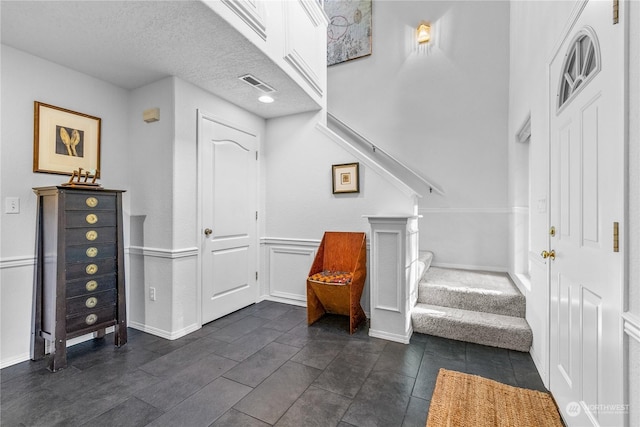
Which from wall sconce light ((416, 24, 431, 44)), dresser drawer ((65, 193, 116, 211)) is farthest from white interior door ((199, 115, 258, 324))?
wall sconce light ((416, 24, 431, 44))

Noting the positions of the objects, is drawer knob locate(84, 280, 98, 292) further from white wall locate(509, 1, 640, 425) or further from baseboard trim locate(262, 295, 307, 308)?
white wall locate(509, 1, 640, 425)

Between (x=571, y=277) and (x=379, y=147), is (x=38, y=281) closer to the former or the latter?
(x=571, y=277)

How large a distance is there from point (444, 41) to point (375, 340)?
406 cm

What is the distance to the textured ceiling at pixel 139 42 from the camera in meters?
1.74

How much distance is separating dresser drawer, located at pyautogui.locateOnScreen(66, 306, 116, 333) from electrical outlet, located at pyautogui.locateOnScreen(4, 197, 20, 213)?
36.4 inches

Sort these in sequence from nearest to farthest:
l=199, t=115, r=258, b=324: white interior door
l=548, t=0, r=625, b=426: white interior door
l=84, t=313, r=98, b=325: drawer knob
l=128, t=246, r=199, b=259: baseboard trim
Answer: l=548, t=0, r=625, b=426: white interior door → l=84, t=313, r=98, b=325: drawer knob → l=128, t=246, r=199, b=259: baseboard trim → l=199, t=115, r=258, b=324: white interior door

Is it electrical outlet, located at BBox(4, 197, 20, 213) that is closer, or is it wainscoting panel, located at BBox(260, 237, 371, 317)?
electrical outlet, located at BBox(4, 197, 20, 213)

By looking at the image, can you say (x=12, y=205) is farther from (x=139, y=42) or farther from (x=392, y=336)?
(x=392, y=336)

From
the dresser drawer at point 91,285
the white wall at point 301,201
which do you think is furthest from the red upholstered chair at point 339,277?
the dresser drawer at point 91,285

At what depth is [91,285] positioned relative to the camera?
2.28 meters

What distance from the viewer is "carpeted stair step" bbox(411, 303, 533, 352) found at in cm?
232

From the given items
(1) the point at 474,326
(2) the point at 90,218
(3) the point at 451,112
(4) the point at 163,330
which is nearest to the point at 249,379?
(4) the point at 163,330

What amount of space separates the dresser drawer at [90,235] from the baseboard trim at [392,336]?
2467mm

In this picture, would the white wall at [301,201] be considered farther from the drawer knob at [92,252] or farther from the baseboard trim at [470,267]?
the drawer knob at [92,252]
